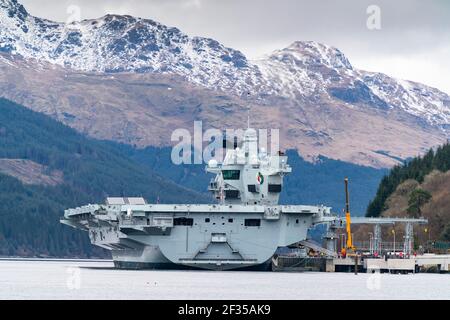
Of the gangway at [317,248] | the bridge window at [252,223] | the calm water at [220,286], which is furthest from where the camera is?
the gangway at [317,248]

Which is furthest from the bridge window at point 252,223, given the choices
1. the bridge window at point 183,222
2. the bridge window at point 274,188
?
the bridge window at point 274,188

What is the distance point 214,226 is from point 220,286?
68.3 feet

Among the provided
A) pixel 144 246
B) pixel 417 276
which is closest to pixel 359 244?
pixel 417 276

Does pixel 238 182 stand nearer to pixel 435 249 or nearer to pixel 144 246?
pixel 144 246

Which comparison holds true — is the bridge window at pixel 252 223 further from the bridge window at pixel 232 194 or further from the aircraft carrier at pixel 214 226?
the bridge window at pixel 232 194

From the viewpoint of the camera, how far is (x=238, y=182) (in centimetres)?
14012

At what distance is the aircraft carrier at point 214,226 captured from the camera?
429 ft

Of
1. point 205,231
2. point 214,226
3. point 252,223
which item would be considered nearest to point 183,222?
point 205,231

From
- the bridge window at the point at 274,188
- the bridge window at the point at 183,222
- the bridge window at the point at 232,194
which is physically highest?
the bridge window at the point at 274,188

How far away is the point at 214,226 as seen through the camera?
13200 cm

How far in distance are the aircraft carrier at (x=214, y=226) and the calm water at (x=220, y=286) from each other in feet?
6.60

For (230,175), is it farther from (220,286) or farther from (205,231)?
(220,286)

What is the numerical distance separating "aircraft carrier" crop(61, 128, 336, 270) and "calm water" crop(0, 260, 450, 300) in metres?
Answer: 2.01

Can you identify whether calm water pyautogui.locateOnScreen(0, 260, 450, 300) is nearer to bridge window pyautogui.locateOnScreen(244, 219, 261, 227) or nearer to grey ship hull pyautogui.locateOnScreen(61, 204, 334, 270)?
grey ship hull pyautogui.locateOnScreen(61, 204, 334, 270)
